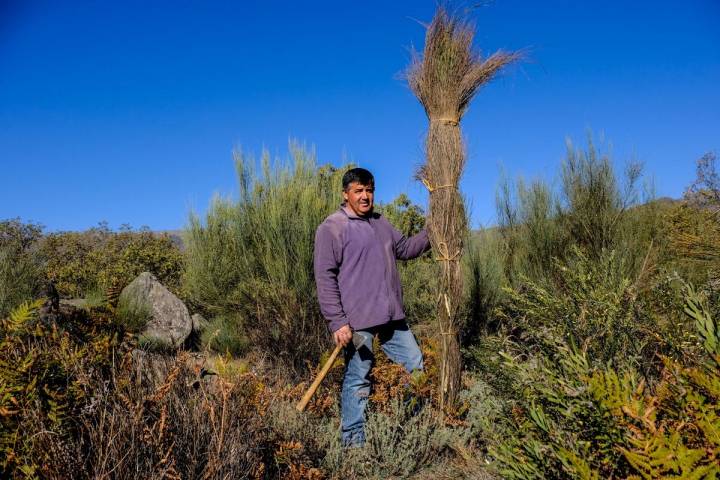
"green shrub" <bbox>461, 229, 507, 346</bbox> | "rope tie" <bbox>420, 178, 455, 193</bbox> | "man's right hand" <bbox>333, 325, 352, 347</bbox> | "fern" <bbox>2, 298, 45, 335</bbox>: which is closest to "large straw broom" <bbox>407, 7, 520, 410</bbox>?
"rope tie" <bbox>420, 178, 455, 193</bbox>

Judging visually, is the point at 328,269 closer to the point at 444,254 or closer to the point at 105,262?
the point at 444,254

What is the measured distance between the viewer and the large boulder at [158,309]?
23.5 ft

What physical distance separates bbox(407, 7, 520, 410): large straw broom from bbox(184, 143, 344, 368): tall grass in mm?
2467

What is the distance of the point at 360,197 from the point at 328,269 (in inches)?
22.1

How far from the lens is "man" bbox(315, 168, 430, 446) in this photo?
306 centimetres

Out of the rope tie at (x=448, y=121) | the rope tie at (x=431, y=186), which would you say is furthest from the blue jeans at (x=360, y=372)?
the rope tie at (x=448, y=121)

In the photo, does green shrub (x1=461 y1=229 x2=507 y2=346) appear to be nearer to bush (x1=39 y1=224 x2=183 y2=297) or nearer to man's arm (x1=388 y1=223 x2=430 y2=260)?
man's arm (x1=388 y1=223 x2=430 y2=260)

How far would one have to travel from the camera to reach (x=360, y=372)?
3.06 metres

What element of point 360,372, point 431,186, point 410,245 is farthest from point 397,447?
point 431,186

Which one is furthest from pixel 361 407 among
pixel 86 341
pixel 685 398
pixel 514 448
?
pixel 685 398

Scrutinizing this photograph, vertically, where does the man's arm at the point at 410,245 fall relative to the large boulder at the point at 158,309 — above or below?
above

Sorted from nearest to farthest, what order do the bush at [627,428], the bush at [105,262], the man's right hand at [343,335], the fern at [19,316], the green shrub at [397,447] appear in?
the bush at [627,428] → the fern at [19,316] → the green shrub at [397,447] → the man's right hand at [343,335] → the bush at [105,262]

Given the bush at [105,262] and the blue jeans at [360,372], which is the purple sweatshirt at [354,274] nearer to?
the blue jeans at [360,372]

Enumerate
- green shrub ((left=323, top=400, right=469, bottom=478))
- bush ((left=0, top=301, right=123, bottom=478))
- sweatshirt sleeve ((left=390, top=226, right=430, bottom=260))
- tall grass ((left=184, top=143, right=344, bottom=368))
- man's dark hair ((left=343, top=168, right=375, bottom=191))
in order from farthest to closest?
tall grass ((left=184, top=143, right=344, bottom=368)) < sweatshirt sleeve ((left=390, top=226, right=430, bottom=260)) < man's dark hair ((left=343, top=168, right=375, bottom=191)) < green shrub ((left=323, top=400, right=469, bottom=478)) < bush ((left=0, top=301, right=123, bottom=478))
